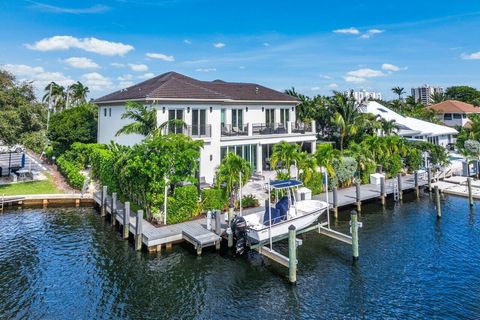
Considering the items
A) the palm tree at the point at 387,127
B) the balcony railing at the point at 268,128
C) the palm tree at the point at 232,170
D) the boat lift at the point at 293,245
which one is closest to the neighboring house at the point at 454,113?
the palm tree at the point at 387,127

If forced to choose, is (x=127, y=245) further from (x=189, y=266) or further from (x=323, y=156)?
(x=323, y=156)

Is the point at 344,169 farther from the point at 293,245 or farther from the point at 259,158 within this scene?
the point at 293,245

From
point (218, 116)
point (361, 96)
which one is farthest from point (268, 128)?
point (361, 96)

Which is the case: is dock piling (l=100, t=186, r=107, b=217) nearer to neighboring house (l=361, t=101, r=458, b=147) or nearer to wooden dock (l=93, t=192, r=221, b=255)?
wooden dock (l=93, t=192, r=221, b=255)

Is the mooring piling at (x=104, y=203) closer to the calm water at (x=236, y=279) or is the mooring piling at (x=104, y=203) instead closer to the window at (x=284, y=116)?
the calm water at (x=236, y=279)

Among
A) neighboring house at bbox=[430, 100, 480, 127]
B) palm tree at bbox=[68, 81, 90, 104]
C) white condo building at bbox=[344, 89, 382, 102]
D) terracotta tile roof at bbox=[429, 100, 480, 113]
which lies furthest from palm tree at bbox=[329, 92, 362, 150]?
palm tree at bbox=[68, 81, 90, 104]
